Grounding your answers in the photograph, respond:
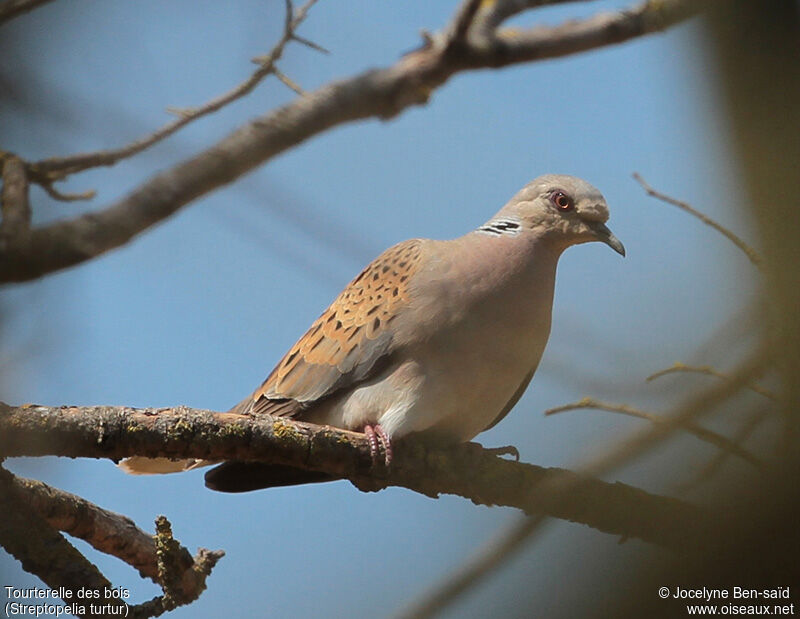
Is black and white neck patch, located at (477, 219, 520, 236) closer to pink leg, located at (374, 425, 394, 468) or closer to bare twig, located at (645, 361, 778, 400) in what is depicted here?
pink leg, located at (374, 425, 394, 468)

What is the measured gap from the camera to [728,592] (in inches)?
20.6

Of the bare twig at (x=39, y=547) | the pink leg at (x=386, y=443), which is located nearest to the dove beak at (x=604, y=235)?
the pink leg at (x=386, y=443)

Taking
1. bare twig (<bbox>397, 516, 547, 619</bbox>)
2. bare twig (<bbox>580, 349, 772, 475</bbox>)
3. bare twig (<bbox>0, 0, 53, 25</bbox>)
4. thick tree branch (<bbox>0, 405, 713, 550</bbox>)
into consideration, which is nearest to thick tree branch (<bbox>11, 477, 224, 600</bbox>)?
thick tree branch (<bbox>0, 405, 713, 550</bbox>)

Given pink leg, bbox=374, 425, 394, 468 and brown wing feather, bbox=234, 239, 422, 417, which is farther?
brown wing feather, bbox=234, 239, 422, 417

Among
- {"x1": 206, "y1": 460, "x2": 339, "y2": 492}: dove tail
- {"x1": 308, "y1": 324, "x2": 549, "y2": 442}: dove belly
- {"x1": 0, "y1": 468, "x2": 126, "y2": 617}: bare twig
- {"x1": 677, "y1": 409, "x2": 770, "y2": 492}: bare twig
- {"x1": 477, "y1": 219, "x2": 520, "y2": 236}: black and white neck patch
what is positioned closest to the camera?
{"x1": 677, "y1": 409, "x2": 770, "y2": 492}: bare twig

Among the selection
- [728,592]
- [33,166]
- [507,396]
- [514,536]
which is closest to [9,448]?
[33,166]

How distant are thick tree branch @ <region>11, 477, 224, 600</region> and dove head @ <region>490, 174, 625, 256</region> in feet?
6.70

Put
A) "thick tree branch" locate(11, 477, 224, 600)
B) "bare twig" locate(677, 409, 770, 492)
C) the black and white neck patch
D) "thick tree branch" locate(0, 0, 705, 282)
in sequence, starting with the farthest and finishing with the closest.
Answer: the black and white neck patch < "thick tree branch" locate(11, 477, 224, 600) < "thick tree branch" locate(0, 0, 705, 282) < "bare twig" locate(677, 409, 770, 492)

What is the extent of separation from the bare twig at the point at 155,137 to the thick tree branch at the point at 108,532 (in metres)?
0.95

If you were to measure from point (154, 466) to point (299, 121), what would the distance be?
1828mm

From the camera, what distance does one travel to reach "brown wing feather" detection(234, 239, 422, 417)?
3.87 m

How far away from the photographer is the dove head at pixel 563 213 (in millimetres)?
4012

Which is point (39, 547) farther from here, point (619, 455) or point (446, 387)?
point (619, 455)

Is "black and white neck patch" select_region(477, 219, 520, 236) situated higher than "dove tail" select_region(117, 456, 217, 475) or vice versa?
"black and white neck patch" select_region(477, 219, 520, 236)
